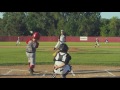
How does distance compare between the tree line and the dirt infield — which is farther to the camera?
the tree line

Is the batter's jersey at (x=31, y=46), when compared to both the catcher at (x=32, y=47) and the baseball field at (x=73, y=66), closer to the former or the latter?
the catcher at (x=32, y=47)

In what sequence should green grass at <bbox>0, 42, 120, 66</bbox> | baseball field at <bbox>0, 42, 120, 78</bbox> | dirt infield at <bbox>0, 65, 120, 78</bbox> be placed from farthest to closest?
1. green grass at <bbox>0, 42, 120, 66</bbox>
2. baseball field at <bbox>0, 42, 120, 78</bbox>
3. dirt infield at <bbox>0, 65, 120, 78</bbox>

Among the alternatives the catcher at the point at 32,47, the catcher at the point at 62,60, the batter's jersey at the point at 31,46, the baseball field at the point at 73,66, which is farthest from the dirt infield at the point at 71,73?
the catcher at the point at 62,60

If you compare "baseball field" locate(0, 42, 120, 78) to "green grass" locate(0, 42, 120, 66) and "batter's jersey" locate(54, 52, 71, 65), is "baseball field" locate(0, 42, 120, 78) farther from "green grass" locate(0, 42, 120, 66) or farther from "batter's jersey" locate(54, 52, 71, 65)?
"batter's jersey" locate(54, 52, 71, 65)

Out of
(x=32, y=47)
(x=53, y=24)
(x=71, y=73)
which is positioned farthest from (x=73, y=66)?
(x=53, y=24)

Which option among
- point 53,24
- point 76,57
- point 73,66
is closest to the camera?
point 73,66

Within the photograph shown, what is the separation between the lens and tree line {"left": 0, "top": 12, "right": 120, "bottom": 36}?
20.7 m

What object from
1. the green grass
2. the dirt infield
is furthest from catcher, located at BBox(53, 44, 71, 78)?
the green grass

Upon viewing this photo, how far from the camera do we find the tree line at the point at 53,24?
20.7 meters

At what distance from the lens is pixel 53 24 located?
23.3m

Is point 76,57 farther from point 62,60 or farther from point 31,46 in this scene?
point 62,60
